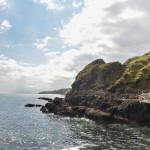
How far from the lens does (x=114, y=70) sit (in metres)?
173

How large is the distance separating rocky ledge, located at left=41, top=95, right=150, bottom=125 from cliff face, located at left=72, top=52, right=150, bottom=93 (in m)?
17.0

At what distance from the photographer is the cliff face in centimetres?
13238

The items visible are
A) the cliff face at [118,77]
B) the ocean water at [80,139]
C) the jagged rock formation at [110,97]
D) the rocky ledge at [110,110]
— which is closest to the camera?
the ocean water at [80,139]

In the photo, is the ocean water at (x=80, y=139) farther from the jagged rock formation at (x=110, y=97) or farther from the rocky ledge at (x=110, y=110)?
the jagged rock formation at (x=110, y=97)

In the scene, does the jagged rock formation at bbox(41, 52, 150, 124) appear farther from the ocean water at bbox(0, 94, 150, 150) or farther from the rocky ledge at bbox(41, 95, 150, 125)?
the ocean water at bbox(0, 94, 150, 150)

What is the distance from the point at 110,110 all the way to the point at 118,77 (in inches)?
2452

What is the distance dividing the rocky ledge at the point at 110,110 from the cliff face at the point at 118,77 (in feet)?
55.8

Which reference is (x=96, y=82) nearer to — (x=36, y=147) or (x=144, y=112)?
(x=144, y=112)

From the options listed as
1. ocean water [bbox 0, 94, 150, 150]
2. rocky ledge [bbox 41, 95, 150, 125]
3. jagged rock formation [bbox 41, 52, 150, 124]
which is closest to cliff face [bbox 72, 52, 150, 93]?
jagged rock formation [bbox 41, 52, 150, 124]

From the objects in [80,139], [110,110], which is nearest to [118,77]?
[110,110]

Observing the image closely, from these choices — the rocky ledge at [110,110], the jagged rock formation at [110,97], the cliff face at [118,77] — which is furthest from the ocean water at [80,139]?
the cliff face at [118,77]

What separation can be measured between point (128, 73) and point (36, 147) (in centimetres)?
9897

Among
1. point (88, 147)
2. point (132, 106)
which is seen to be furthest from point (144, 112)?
point (88, 147)

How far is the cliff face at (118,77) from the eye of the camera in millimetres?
132375
